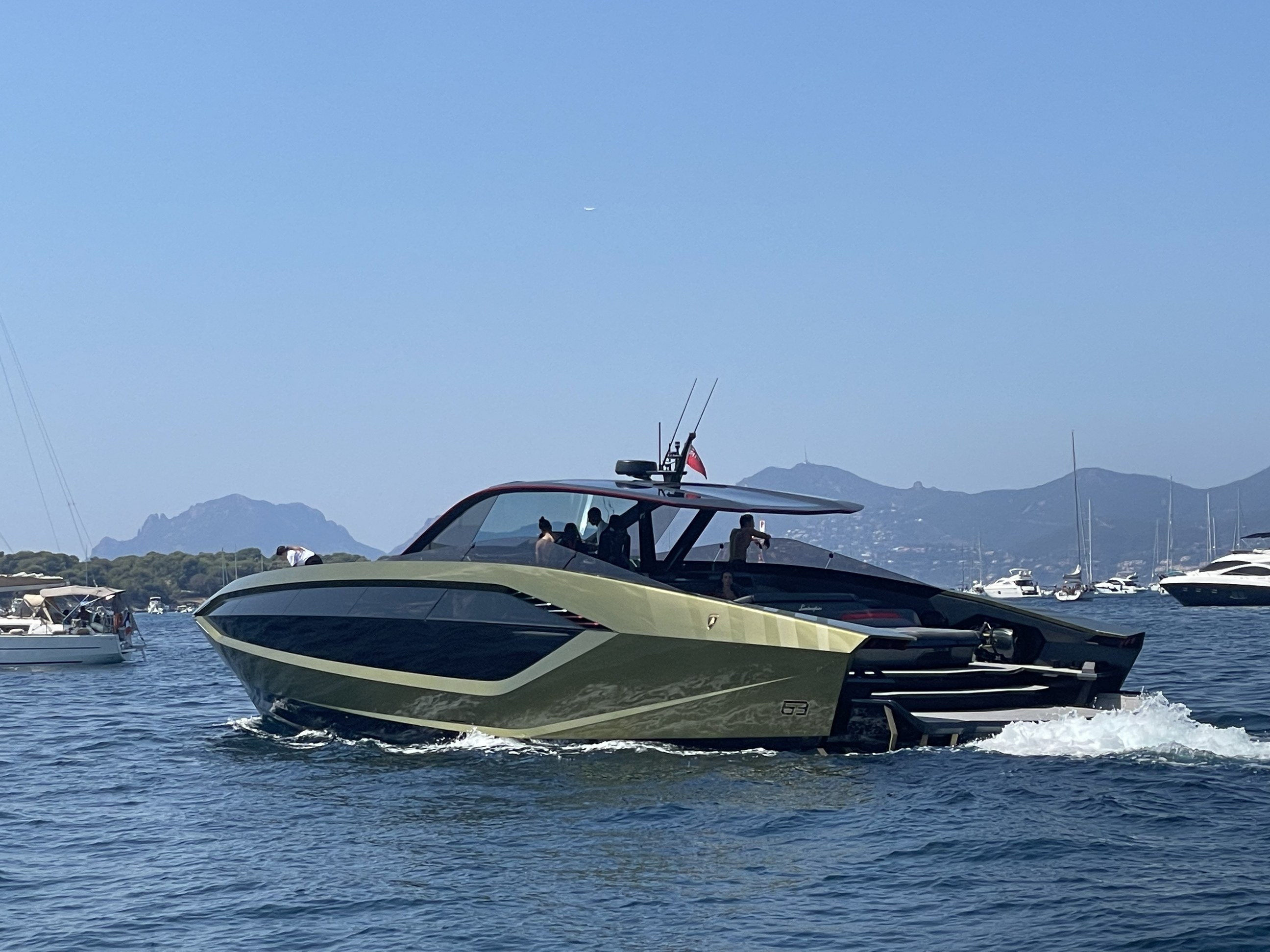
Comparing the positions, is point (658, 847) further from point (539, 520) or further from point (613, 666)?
point (539, 520)

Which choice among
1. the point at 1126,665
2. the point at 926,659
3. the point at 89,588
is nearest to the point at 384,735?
the point at 926,659

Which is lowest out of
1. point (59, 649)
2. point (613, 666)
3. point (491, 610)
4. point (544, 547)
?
point (59, 649)

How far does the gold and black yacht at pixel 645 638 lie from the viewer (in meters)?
10.7

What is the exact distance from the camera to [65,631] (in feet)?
125

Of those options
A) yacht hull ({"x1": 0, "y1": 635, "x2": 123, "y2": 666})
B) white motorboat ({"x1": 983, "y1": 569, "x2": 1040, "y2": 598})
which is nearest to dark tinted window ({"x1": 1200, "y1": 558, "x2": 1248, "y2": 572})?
white motorboat ({"x1": 983, "y1": 569, "x2": 1040, "y2": 598})

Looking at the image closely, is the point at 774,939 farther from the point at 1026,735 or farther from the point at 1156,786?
the point at 1026,735

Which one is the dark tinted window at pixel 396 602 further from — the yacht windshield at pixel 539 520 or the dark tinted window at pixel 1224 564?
the dark tinted window at pixel 1224 564

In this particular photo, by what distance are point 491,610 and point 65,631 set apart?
3033cm

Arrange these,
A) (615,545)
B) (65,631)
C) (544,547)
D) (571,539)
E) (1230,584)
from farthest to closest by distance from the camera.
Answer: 1. (1230,584)
2. (65,631)
3. (615,545)
4. (571,539)
5. (544,547)

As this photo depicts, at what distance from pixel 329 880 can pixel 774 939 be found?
9.00ft

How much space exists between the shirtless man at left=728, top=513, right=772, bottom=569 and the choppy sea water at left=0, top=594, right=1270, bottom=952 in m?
3.10

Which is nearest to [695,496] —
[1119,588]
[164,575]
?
[1119,588]

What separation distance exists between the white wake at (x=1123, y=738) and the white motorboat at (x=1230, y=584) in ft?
218

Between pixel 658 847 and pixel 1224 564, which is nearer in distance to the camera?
pixel 658 847
